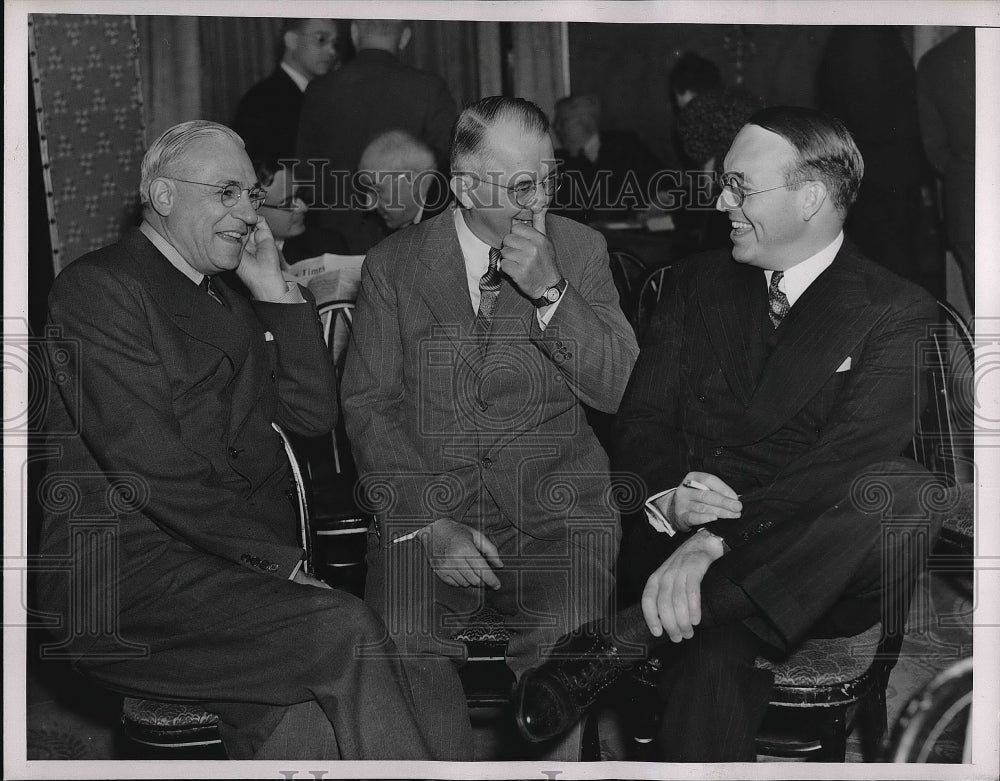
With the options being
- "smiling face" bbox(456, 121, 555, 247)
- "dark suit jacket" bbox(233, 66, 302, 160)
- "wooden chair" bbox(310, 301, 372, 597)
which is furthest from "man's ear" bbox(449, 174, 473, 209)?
"dark suit jacket" bbox(233, 66, 302, 160)

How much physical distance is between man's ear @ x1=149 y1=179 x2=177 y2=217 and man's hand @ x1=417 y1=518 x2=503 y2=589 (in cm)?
96

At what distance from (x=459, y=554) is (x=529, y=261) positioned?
0.71 m

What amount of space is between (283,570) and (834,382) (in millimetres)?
1310

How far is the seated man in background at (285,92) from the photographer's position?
448cm

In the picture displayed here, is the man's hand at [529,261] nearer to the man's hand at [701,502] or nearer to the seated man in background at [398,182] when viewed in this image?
→ the man's hand at [701,502]

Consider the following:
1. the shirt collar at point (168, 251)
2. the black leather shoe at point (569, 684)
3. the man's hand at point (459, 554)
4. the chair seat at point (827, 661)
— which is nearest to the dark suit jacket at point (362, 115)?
the shirt collar at point (168, 251)

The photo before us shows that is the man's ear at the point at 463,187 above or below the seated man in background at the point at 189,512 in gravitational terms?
above

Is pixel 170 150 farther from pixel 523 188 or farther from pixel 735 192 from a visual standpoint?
pixel 735 192

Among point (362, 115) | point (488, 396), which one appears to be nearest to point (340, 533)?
point (488, 396)

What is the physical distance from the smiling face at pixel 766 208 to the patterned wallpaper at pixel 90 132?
226cm

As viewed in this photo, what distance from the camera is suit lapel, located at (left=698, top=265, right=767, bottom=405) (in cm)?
252

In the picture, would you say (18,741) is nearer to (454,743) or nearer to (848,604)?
(454,743)

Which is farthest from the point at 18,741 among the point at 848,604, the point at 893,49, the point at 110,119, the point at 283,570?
the point at 893,49

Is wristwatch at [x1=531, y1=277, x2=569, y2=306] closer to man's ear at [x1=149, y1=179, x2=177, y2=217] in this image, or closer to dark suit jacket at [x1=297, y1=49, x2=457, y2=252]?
man's ear at [x1=149, y1=179, x2=177, y2=217]
